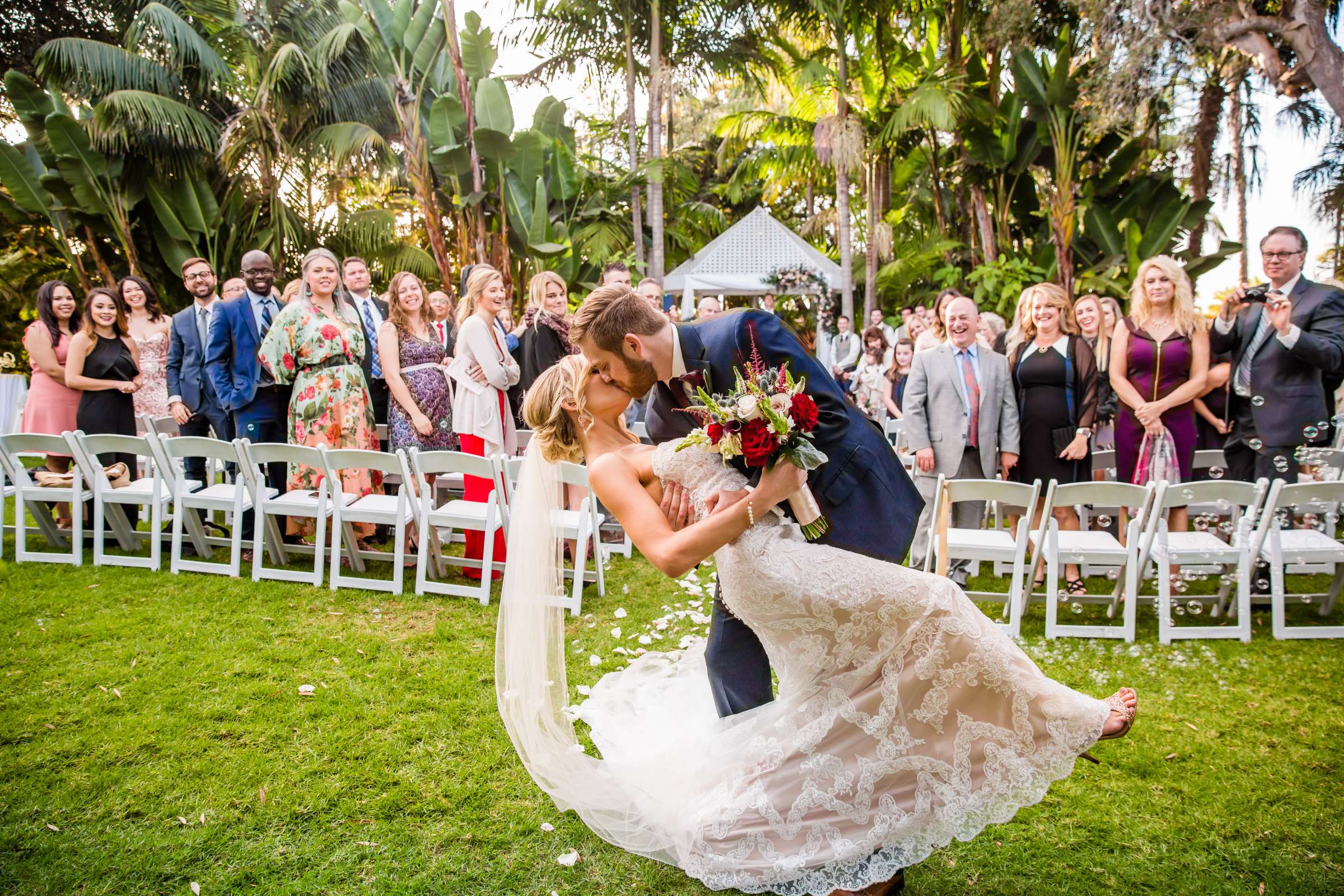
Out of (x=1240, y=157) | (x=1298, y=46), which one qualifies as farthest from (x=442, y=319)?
(x=1240, y=157)

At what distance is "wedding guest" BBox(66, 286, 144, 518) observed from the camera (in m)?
6.96

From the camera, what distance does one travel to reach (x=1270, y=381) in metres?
5.49

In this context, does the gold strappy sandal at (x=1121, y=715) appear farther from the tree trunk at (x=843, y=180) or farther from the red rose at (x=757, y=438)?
the tree trunk at (x=843, y=180)

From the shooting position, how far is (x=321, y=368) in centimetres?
640

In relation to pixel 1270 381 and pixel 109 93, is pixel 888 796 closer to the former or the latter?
pixel 1270 381

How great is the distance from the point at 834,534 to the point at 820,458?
0.47 metres

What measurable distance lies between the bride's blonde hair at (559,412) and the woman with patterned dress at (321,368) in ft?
12.1

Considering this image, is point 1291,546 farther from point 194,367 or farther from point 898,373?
point 194,367

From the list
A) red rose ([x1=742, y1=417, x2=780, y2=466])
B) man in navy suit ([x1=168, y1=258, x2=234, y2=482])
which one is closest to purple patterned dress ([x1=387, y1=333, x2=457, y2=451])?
man in navy suit ([x1=168, y1=258, x2=234, y2=482])

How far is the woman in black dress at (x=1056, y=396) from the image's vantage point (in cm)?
593

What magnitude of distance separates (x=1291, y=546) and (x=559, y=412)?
4.68 m

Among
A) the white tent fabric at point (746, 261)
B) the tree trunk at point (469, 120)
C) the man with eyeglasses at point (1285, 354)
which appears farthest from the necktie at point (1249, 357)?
the white tent fabric at point (746, 261)

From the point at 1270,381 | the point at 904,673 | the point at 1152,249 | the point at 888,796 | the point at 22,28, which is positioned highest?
the point at 22,28

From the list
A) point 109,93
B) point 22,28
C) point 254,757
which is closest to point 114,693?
point 254,757
